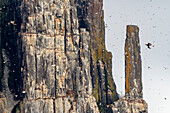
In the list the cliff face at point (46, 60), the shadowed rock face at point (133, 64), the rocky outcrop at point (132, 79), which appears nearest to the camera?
the cliff face at point (46, 60)

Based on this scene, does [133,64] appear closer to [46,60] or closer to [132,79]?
[132,79]

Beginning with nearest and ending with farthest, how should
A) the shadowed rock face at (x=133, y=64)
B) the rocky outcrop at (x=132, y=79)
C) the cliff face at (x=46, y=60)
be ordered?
the cliff face at (x=46, y=60), the rocky outcrop at (x=132, y=79), the shadowed rock face at (x=133, y=64)

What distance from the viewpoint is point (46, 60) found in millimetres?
79000

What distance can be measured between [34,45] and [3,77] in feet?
21.6

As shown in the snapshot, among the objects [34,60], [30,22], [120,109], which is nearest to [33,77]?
[34,60]

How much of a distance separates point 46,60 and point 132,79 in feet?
47.3

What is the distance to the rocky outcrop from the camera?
277ft

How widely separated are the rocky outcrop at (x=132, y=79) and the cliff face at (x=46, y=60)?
388cm

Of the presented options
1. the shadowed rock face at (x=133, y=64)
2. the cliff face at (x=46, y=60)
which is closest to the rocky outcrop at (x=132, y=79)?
the shadowed rock face at (x=133, y=64)

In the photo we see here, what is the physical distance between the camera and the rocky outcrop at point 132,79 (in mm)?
84438

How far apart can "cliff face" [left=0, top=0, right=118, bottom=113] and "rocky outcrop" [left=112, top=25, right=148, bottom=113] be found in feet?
12.7

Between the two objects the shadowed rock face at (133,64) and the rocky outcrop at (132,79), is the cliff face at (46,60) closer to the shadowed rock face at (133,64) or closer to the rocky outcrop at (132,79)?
the rocky outcrop at (132,79)

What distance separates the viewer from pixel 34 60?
258 feet

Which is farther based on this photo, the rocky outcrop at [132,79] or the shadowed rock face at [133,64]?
the shadowed rock face at [133,64]
